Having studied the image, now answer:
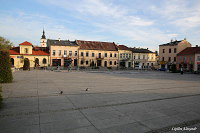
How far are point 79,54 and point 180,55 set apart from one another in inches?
1308

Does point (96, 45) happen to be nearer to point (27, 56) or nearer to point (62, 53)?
point (62, 53)

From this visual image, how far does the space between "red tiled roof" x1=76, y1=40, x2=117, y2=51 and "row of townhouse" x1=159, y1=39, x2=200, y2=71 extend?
18194 mm

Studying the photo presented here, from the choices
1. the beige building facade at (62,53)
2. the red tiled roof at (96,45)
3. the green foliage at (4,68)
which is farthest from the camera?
the red tiled roof at (96,45)

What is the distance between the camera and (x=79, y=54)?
46.2 metres

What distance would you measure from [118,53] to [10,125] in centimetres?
4918

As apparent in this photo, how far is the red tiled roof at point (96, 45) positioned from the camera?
157ft

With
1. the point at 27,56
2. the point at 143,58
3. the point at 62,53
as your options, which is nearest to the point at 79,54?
the point at 62,53

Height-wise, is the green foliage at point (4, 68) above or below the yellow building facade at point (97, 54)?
below

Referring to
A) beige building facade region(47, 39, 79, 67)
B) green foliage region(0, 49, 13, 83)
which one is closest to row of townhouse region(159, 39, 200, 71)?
beige building facade region(47, 39, 79, 67)

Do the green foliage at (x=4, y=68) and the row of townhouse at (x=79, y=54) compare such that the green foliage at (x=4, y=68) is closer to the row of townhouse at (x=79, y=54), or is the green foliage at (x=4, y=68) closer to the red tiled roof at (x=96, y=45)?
the row of townhouse at (x=79, y=54)

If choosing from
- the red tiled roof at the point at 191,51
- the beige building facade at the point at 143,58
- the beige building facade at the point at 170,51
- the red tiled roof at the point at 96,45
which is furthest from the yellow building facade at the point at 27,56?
the red tiled roof at the point at 191,51

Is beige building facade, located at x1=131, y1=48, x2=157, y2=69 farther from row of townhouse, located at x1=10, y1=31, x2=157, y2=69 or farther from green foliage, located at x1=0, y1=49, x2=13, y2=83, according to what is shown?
green foliage, located at x1=0, y1=49, x2=13, y2=83

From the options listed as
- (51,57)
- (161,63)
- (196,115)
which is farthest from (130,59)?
(196,115)

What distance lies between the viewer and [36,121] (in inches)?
172
